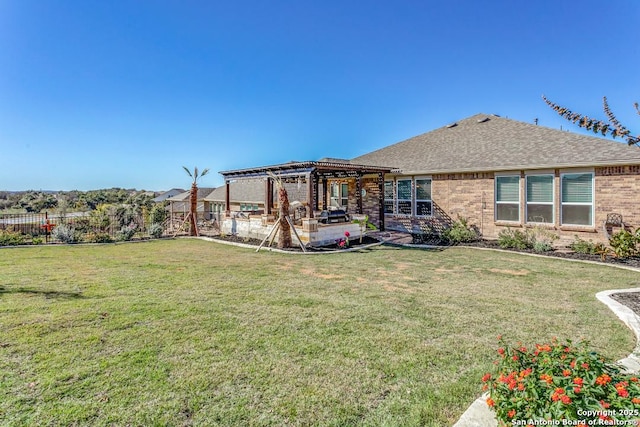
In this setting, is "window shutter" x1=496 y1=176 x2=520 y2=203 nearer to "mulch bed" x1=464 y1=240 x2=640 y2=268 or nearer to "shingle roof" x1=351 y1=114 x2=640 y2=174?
"shingle roof" x1=351 y1=114 x2=640 y2=174

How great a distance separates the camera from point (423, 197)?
51.0 feet

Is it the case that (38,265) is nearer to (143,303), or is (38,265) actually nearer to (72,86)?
(143,303)

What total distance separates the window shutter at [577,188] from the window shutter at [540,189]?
1.43ft

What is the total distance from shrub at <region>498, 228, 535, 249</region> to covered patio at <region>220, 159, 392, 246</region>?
569 centimetres

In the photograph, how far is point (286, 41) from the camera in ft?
55.3

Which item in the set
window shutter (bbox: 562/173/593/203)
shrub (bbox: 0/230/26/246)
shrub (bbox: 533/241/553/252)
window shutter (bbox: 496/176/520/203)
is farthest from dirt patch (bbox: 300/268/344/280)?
shrub (bbox: 0/230/26/246)

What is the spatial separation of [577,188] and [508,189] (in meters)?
2.23

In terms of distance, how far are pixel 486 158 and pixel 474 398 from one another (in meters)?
12.9

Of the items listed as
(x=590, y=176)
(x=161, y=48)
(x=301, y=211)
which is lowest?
(x=301, y=211)

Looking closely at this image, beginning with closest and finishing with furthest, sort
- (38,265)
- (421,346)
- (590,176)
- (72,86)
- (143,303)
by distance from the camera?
(421,346) → (143,303) → (38,265) → (590,176) → (72,86)

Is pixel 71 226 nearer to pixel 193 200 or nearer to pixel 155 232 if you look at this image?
pixel 155 232

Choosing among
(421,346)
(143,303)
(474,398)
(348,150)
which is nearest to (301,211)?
(143,303)

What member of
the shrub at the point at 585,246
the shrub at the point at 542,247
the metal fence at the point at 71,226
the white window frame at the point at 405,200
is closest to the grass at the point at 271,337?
the shrub at the point at 585,246

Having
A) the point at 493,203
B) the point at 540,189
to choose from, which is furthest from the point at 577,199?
the point at 493,203
